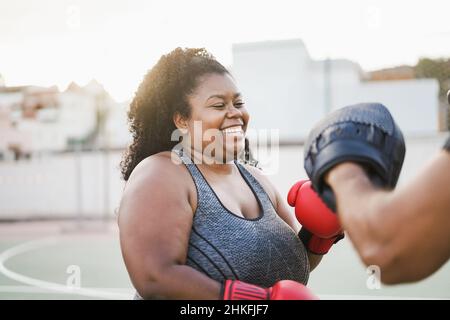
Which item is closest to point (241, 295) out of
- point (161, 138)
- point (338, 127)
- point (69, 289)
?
point (338, 127)

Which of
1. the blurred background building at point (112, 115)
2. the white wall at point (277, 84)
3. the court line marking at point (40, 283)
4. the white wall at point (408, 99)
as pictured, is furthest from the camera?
the white wall at point (277, 84)

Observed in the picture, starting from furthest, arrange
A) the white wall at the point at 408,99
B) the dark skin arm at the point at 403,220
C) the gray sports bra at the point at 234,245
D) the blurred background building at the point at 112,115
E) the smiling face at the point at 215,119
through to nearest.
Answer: the white wall at the point at 408,99
the blurred background building at the point at 112,115
the smiling face at the point at 215,119
the gray sports bra at the point at 234,245
the dark skin arm at the point at 403,220

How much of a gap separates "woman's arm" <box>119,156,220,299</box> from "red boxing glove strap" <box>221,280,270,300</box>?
31mm

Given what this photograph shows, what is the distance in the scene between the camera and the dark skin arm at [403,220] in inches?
27.6

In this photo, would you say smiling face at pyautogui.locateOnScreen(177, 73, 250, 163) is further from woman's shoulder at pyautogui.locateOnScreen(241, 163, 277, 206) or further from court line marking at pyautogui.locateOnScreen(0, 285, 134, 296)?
court line marking at pyautogui.locateOnScreen(0, 285, 134, 296)

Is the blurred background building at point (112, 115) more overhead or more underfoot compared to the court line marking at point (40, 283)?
more overhead

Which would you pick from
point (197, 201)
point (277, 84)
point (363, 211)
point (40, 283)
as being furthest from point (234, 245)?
point (277, 84)

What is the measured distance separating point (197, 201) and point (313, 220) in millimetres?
441

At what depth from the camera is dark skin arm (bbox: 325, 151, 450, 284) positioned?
0.70m

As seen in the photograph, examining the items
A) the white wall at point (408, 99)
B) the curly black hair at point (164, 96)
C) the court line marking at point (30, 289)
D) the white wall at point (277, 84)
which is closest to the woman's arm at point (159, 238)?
the curly black hair at point (164, 96)

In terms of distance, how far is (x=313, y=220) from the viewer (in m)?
1.71

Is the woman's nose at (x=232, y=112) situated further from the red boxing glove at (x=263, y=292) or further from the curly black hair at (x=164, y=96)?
the red boxing glove at (x=263, y=292)
